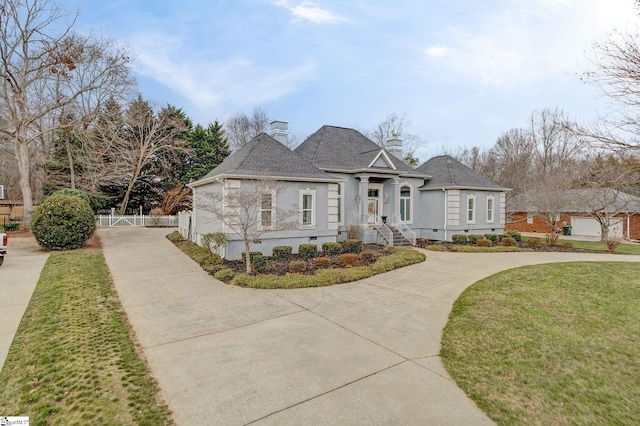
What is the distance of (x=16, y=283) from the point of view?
323 inches

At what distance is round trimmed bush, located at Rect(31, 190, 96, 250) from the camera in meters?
12.9

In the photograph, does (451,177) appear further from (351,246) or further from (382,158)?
(351,246)

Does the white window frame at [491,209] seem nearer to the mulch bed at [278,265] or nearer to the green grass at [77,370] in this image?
the mulch bed at [278,265]

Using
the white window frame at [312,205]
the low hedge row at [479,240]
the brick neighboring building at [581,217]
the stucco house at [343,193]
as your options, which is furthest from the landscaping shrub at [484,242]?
the white window frame at [312,205]

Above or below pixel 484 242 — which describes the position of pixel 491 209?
above

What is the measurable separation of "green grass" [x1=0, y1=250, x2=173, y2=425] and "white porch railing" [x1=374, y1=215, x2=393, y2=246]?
12.4m

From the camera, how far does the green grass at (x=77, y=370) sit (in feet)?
10.8

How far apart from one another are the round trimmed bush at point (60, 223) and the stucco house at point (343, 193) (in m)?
4.76

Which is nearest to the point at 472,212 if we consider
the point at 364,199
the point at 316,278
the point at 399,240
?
the point at 399,240

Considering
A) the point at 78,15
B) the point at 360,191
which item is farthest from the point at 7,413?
the point at 78,15

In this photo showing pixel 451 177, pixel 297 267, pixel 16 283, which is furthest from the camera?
pixel 451 177

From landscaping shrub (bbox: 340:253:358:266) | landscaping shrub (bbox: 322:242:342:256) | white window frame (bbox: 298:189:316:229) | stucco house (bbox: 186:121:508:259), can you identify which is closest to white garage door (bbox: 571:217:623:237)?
stucco house (bbox: 186:121:508:259)

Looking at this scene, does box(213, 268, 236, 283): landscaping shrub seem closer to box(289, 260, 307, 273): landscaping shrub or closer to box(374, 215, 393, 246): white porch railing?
box(289, 260, 307, 273): landscaping shrub

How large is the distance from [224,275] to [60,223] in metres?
A: 8.76
